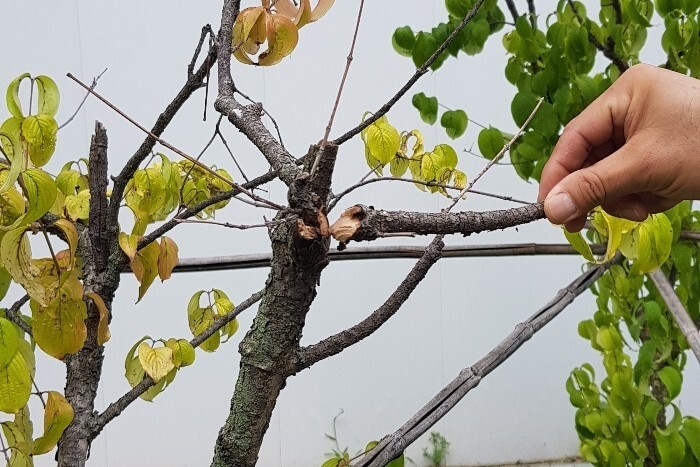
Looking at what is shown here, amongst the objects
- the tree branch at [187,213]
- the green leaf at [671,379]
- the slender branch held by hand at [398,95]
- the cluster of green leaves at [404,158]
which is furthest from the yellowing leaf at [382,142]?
the green leaf at [671,379]

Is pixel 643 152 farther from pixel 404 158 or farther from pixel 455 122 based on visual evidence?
pixel 455 122

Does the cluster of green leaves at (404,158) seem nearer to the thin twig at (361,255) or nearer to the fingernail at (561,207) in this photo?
the thin twig at (361,255)

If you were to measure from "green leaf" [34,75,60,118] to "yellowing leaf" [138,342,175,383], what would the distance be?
0.57 feet

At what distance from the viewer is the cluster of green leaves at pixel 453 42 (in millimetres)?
787

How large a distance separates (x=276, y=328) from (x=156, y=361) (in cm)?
15

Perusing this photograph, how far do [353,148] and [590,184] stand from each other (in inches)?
47.9

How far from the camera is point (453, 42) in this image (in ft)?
2.59

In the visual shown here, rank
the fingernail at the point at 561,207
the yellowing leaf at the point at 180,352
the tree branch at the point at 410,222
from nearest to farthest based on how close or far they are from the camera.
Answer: the tree branch at the point at 410,222
the fingernail at the point at 561,207
the yellowing leaf at the point at 180,352

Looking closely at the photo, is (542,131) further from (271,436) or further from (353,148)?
(271,436)

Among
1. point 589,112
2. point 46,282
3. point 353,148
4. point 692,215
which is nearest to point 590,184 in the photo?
point 589,112

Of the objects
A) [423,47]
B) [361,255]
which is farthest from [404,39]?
[361,255]

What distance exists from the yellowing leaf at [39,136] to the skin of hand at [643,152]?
0.98 feet

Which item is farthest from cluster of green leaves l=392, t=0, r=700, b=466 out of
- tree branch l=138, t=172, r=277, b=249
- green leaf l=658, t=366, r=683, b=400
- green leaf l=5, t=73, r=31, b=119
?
green leaf l=5, t=73, r=31, b=119

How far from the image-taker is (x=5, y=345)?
343 mm
